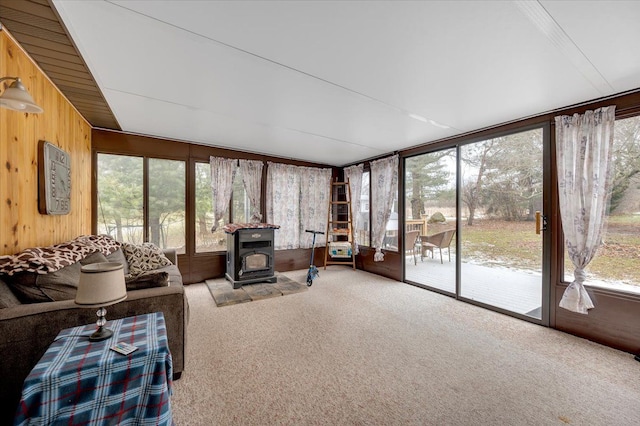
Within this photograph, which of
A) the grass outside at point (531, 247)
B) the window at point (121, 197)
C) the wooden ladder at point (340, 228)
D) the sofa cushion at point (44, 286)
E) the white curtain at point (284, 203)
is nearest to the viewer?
the sofa cushion at point (44, 286)

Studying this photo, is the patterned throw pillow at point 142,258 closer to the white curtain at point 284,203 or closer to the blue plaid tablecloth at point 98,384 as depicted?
the blue plaid tablecloth at point 98,384

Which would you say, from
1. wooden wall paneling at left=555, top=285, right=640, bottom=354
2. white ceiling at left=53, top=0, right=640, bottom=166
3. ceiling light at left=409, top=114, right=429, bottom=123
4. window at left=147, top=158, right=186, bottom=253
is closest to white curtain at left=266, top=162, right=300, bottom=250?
window at left=147, top=158, right=186, bottom=253

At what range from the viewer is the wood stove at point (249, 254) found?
13.6 ft

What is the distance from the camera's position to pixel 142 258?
3.16m

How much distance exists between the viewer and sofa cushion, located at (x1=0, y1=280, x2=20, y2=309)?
148 cm

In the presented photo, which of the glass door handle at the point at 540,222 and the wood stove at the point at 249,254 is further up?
the glass door handle at the point at 540,222

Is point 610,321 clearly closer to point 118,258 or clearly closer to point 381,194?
point 381,194

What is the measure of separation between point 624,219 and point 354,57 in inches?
116

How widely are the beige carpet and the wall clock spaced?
1.70 m

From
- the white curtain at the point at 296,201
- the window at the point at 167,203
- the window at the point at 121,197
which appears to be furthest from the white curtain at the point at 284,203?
the window at the point at 121,197

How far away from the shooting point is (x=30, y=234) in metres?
2.07

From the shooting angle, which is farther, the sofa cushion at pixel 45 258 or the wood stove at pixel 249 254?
the wood stove at pixel 249 254

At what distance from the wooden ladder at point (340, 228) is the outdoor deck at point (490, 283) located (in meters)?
1.28

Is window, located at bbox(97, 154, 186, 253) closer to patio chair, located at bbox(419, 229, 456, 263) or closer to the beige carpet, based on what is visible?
the beige carpet
